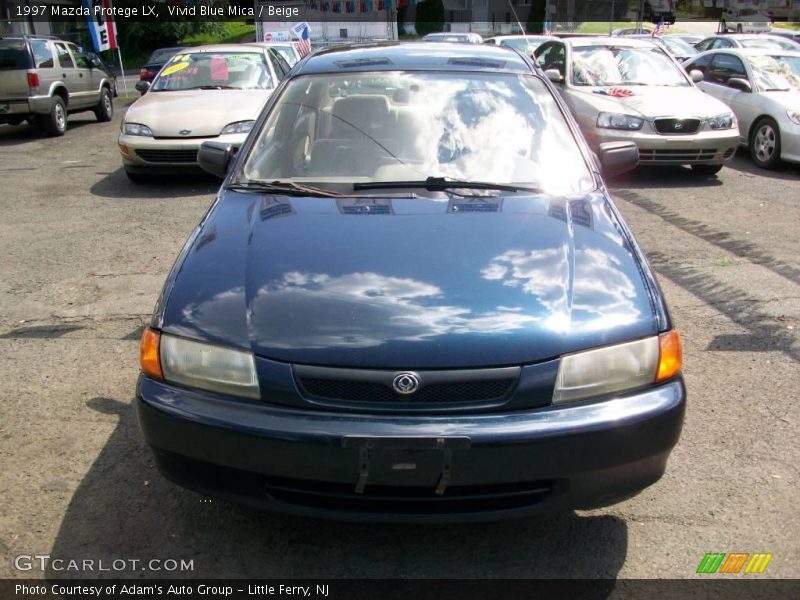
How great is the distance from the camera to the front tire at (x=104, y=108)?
16172 mm

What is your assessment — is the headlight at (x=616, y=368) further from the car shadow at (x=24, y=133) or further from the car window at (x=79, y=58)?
the car window at (x=79, y=58)

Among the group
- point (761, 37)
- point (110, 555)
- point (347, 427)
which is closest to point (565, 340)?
point (347, 427)

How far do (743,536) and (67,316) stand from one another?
4.20 meters

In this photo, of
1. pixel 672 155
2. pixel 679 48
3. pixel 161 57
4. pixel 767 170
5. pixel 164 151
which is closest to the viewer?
pixel 164 151

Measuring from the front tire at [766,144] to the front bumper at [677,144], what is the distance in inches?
41.0

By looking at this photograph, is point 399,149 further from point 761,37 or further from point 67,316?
point 761,37

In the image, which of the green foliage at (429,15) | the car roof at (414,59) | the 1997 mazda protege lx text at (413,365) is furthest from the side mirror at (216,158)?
the green foliage at (429,15)

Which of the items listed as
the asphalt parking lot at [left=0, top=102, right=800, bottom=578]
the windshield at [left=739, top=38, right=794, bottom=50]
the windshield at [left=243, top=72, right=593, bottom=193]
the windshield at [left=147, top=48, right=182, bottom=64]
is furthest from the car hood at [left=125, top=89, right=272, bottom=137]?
the windshield at [left=147, top=48, right=182, bottom=64]

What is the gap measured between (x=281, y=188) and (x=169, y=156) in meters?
6.06

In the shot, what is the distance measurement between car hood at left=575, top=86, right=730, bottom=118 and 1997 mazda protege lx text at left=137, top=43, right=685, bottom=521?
22.6 ft

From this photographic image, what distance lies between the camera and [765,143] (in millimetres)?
10500

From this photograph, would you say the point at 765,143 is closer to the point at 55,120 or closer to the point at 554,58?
the point at 554,58

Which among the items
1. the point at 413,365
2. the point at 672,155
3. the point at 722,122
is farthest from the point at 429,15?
the point at 413,365

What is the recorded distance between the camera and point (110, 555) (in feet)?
9.25
